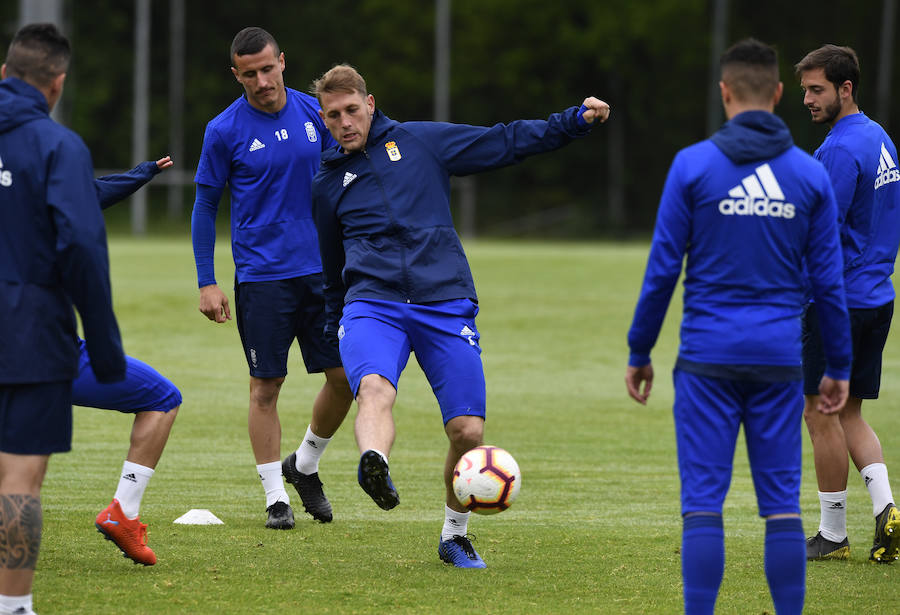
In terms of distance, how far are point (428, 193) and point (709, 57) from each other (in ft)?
155

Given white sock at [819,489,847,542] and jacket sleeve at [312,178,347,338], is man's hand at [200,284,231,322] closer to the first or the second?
jacket sleeve at [312,178,347,338]

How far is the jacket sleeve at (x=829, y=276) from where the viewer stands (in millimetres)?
4828

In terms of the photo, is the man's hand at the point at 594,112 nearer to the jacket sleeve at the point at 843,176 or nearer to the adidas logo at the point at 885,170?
the jacket sleeve at the point at 843,176

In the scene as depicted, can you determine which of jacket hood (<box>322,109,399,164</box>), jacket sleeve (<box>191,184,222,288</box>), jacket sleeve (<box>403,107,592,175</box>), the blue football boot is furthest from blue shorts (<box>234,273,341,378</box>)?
the blue football boot

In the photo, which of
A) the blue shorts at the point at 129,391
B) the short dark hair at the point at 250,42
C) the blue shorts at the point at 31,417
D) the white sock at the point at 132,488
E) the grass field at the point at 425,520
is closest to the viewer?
the blue shorts at the point at 31,417

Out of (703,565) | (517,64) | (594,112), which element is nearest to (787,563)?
(703,565)

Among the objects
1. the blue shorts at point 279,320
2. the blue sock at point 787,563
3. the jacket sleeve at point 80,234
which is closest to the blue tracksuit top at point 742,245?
the blue sock at point 787,563

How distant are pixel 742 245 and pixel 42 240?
261 cm

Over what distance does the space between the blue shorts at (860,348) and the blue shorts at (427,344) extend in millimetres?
1675

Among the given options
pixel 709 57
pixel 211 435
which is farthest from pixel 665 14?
pixel 211 435

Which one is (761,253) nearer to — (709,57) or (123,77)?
(709,57)

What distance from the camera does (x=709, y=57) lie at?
51.5 meters

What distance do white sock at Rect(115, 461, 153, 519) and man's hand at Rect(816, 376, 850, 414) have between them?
3.21 metres

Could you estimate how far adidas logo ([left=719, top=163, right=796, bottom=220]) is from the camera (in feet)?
15.4
